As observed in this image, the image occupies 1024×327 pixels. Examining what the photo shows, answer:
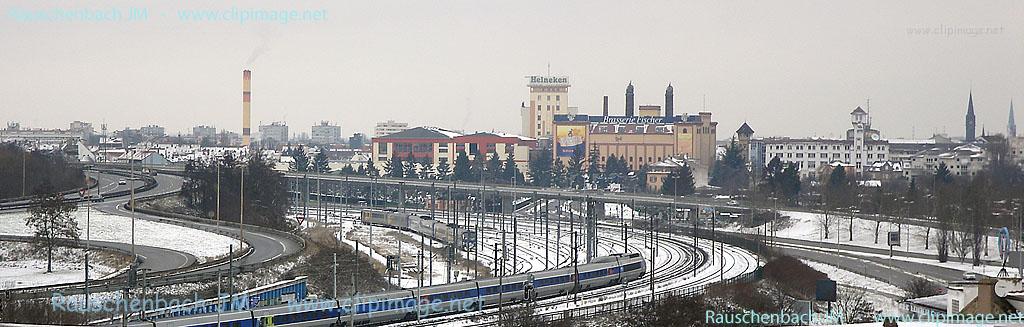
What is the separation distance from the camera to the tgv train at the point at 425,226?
2362 inches

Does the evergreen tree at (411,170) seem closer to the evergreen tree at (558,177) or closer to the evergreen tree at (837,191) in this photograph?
the evergreen tree at (558,177)

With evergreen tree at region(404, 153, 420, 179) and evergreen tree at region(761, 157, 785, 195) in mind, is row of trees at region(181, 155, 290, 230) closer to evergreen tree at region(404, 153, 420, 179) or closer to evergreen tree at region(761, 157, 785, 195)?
evergreen tree at region(761, 157, 785, 195)

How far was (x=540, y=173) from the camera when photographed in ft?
398

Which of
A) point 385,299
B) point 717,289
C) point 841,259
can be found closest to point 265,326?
point 385,299

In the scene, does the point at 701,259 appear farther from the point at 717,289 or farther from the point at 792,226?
the point at 792,226

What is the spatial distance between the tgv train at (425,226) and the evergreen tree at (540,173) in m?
43.0

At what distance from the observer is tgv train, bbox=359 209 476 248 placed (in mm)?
60000

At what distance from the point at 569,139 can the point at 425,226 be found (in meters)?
83.1

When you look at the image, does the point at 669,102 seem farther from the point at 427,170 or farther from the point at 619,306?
the point at 619,306

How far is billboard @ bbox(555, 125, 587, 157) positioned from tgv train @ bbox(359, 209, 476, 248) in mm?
73045

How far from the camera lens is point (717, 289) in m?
42.3

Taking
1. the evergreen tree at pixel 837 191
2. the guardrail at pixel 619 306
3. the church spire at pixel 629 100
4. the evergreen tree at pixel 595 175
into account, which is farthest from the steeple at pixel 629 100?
the guardrail at pixel 619 306

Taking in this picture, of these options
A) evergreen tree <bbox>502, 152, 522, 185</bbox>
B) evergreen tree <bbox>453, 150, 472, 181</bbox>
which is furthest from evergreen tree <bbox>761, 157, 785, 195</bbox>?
evergreen tree <bbox>453, 150, 472, 181</bbox>

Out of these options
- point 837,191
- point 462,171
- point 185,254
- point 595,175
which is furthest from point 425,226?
point 595,175
